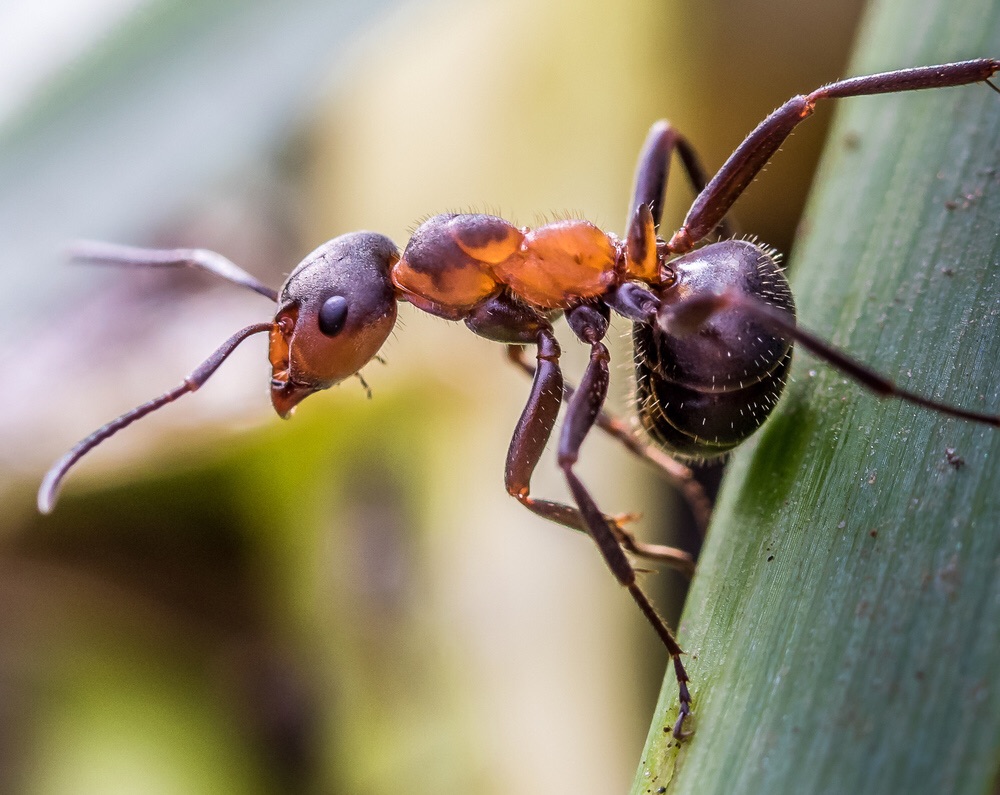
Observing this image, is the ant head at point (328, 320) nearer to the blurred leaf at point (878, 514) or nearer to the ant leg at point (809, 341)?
the ant leg at point (809, 341)

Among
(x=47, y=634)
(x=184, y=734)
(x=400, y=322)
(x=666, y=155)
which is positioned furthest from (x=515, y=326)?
(x=47, y=634)

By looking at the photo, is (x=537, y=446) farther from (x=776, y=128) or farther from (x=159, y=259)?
(x=159, y=259)

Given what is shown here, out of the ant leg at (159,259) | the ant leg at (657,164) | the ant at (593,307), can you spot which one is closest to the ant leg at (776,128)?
the ant at (593,307)

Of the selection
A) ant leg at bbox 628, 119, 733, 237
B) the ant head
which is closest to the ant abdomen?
ant leg at bbox 628, 119, 733, 237

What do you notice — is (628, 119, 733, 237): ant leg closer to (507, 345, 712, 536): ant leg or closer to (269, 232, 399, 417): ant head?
(507, 345, 712, 536): ant leg

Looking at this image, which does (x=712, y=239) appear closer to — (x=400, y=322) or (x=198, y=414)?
(x=400, y=322)

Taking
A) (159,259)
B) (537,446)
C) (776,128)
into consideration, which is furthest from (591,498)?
(159,259)
